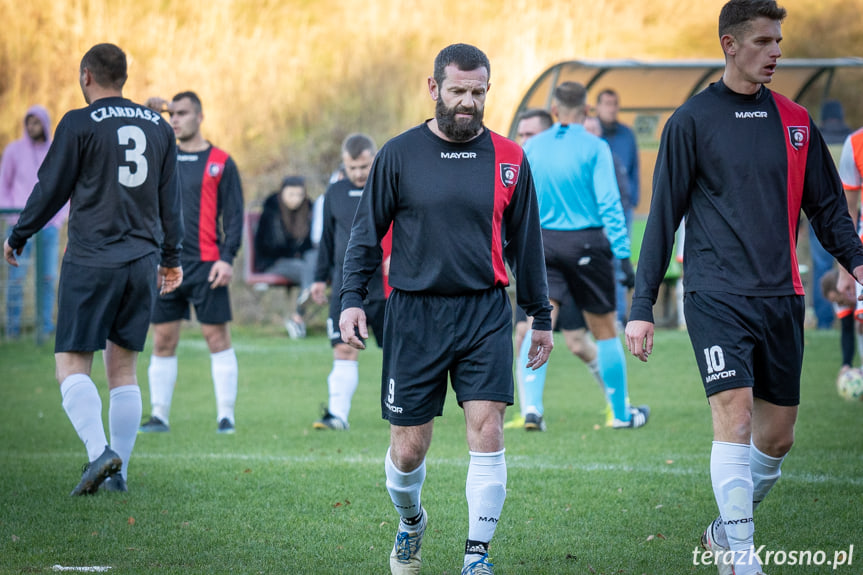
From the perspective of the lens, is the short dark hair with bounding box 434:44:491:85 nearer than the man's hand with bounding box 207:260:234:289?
Yes

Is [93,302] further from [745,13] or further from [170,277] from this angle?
[745,13]

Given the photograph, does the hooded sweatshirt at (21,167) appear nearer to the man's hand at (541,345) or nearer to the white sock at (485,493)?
the man's hand at (541,345)

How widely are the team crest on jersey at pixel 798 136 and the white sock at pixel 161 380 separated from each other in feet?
19.1

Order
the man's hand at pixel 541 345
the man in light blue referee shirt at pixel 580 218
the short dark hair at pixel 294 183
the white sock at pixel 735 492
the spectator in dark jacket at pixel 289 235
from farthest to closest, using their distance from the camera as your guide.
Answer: the short dark hair at pixel 294 183, the spectator in dark jacket at pixel 289 235, the man in light blue referee shirt at pixel 580 218, the man's hand at pixel 541 345, the white sock at pixel 735 492

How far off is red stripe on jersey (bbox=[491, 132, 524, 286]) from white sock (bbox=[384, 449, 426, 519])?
872mm

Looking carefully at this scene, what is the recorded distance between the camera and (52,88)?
24.5 metres

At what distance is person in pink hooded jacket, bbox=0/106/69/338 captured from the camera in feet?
49.7

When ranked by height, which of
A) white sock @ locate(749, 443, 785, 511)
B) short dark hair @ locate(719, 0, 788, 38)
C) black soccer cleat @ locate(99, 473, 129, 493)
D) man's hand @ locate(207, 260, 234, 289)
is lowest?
black soccer cleat @ locate(99, 473, 129, 493)

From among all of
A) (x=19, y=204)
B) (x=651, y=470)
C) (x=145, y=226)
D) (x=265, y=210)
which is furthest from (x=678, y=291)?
(x=145, y=226)

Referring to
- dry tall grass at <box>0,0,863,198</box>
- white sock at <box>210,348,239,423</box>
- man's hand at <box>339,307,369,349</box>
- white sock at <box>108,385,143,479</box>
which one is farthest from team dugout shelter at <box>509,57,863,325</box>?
man's hand at <box>339,307,369,349</box>

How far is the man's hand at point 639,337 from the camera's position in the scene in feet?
16.2

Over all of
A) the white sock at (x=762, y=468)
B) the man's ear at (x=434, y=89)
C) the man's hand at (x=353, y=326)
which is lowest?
the white sock at (x=762, y=468)

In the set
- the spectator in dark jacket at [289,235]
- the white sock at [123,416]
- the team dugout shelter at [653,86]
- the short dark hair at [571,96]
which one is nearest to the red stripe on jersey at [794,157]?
the white sock at [123,416]

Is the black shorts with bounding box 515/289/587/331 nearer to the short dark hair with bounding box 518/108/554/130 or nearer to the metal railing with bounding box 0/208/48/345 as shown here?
the short dark hair with bounding box 518/108/554/130
